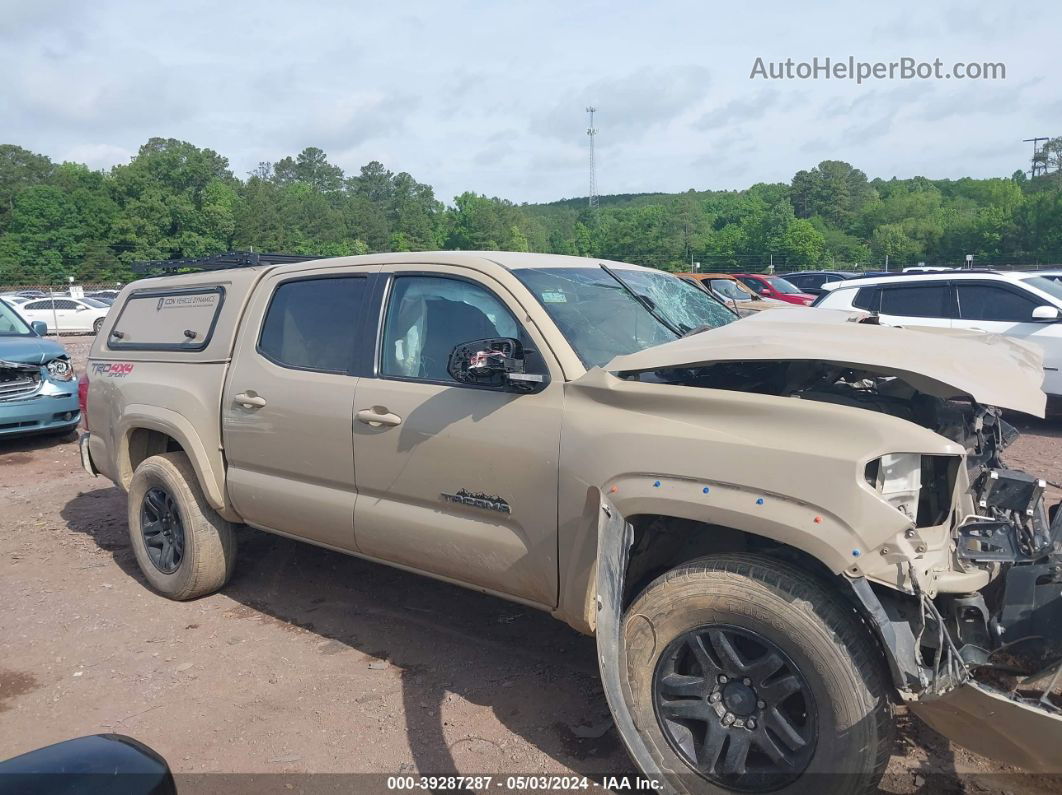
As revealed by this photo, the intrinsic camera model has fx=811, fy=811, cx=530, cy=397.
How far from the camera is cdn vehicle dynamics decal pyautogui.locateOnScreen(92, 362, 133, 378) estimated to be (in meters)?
5.07

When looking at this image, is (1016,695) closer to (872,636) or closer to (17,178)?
(872,636)

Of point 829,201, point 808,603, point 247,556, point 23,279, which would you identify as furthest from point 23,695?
point 829,201

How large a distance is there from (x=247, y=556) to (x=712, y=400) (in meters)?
4.00

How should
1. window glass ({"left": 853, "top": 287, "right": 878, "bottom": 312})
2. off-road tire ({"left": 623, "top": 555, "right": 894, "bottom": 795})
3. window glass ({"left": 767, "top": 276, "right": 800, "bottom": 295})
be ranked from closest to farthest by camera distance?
off-road tire ({"left": 623, "top": 555, "right": 894, "bottom": 795}) → window glass ({"left": 853, "top": 287, "right": 878, "bottom": 312}) → window glass ({"left": 767, "top": 276, "right": 800, "bottom": 295})

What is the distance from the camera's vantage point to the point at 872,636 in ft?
8.20

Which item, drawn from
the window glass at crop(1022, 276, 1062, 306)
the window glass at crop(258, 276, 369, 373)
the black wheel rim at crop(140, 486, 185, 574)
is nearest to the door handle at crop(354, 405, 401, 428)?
the window glass at crop(258, 276, 369, 373)

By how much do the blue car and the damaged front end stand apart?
26.5 ft

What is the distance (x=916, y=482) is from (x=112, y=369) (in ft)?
15.5

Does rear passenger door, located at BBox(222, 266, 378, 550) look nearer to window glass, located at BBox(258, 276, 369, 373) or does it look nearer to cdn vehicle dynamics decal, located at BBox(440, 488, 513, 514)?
window glass, located at BBox(258, 276, 369, 373)

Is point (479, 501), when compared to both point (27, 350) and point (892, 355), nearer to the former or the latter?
point (892, 355)

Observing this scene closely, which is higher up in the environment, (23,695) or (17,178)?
(17,178)

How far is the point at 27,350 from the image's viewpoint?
9.00 metres

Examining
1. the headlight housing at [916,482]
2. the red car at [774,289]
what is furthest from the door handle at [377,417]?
the red car at [774,289]

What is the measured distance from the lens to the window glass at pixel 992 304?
9203 mm
